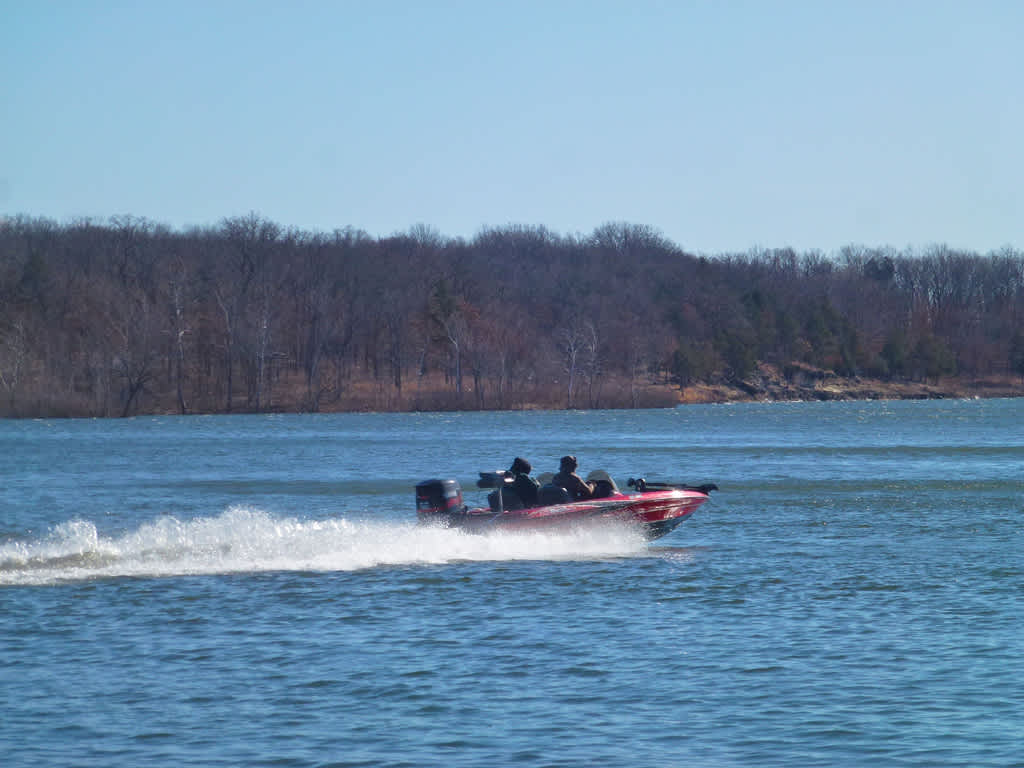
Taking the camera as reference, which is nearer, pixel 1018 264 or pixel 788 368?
pixel 788 368

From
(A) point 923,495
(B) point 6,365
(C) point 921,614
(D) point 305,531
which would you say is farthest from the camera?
(B) point 6,365

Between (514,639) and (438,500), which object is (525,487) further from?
(514,639)

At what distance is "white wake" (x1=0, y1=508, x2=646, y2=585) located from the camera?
19844mm

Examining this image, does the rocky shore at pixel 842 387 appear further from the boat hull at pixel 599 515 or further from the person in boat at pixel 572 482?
the person in boat at pixel 572 482

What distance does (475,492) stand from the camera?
3738 cm

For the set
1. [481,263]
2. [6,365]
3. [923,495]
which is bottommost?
[923,495]

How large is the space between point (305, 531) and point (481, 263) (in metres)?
134

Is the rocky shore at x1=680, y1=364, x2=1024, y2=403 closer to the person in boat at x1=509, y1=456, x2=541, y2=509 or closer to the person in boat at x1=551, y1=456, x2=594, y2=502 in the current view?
the person in boat at x1=551, y1=456, x2=594, y2=502

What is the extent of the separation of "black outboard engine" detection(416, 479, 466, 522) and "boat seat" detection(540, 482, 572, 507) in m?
1.36

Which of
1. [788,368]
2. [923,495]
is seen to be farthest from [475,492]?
[788,368]

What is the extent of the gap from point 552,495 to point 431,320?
326 feet

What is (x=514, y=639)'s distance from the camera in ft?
49.1

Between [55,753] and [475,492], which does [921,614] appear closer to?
[55,753]

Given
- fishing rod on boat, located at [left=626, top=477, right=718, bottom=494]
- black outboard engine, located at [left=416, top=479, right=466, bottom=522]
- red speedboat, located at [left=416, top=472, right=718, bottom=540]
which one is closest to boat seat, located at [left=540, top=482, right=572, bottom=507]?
red speedboat, located at [left=416, top=472, right=718, bottom=540]
